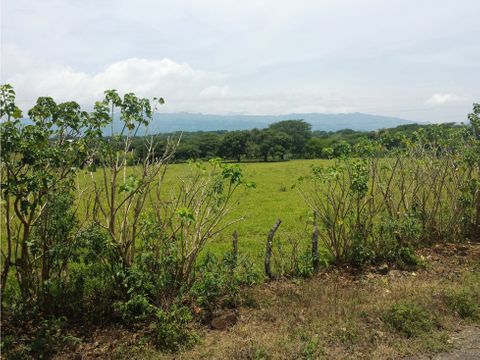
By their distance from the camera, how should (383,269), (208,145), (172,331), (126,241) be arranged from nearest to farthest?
1. (172,331)
2. (126,241)
3. (383,269)
4. (208,145)

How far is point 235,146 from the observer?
211 ft

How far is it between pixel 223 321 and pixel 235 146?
60.0m

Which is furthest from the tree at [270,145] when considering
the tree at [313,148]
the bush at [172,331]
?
the bush at [172,331]

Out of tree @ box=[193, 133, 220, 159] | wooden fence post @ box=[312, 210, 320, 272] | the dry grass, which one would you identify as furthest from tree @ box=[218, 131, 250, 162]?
the dry grass

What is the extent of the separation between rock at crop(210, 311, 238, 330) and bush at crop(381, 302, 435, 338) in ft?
6.41

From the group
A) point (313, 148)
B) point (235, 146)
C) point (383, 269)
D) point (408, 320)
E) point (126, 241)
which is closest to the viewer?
point (408, 320)

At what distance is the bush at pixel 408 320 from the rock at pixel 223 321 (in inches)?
77.0

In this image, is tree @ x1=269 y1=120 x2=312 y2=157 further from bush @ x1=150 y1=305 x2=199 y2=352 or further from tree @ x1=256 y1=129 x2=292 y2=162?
bush @ x1=150 y1=305 x2=199 y2=352

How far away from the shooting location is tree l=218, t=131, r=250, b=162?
64.4m

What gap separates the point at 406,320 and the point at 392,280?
5.33 ft

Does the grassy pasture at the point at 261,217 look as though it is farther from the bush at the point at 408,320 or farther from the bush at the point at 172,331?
the bush at the point at 408,320

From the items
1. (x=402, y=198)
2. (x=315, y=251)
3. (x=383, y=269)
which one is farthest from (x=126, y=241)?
(x=402, y=198)

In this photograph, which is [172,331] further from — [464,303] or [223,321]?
[464,303]

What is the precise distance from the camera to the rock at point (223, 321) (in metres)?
4.75
